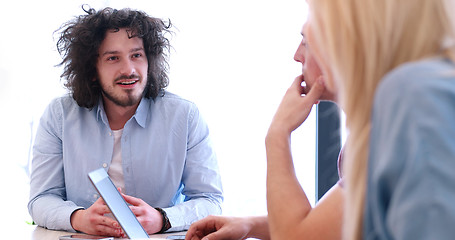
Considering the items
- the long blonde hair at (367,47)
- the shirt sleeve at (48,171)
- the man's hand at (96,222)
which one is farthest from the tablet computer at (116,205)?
the long blonde hair at (367,47)

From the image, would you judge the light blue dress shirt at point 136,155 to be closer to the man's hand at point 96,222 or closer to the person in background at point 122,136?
the person in background at point 122,136

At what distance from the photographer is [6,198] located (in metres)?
3.45

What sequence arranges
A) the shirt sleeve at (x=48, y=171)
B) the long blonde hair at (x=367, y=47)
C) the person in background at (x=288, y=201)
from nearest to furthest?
the long blonde hair at (x=367, y=47) < the person in background at (x=288, y=201) < the shirt sleeve at (x=48, y=171)

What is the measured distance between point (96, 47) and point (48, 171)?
600 millimetres

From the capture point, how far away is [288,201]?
1.29 m

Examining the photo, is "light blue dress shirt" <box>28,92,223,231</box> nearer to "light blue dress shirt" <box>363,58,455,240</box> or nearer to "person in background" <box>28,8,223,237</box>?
"person in background" <box>28,8,223,237</box>

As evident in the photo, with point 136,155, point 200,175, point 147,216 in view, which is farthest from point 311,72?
point 136,155

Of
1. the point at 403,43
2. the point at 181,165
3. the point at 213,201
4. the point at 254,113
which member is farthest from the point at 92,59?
the point at 403,43

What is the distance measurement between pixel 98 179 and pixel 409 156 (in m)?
1.25

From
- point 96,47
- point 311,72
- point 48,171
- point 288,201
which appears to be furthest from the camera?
point 96,47

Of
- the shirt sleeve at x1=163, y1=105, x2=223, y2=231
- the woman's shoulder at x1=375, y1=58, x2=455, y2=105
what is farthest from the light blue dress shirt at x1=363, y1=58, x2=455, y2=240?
the shirt sleeve at x1=163, y1=105, x2=223, y2=231

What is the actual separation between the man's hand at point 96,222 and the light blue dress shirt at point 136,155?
1.12ft

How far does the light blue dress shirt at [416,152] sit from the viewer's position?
1.83ft

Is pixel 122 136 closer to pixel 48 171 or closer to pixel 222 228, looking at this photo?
pixel 48 171
